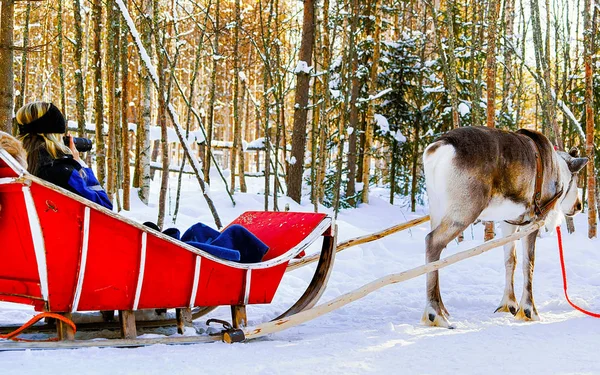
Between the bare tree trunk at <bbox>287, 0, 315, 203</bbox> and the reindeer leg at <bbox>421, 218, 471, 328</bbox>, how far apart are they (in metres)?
8.01

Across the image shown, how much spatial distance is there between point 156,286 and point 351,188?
1173 centimetres

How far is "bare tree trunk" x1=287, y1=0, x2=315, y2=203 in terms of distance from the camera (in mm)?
12641

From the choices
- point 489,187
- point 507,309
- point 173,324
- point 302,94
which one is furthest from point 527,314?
point 302,94

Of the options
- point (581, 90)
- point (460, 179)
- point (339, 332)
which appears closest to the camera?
point (339, 332)

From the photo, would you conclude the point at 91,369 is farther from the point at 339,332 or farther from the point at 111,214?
the point at 339,332

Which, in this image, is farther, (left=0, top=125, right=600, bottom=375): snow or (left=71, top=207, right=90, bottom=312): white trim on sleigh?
(left=71, top=207, right=90, bottom=312): white trim on sleigh

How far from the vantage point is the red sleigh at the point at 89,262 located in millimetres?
3174

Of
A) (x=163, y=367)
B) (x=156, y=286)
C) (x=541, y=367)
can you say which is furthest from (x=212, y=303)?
(x=541, y=367)

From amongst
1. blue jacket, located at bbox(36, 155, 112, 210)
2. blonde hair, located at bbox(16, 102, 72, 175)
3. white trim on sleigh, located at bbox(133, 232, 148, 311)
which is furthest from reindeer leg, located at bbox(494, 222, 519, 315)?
blonde hair, located at bbox(16, 102, 72, 175)

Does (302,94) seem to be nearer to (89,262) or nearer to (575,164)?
(575,164)

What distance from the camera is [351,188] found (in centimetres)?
1520

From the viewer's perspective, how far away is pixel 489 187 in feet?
16.4

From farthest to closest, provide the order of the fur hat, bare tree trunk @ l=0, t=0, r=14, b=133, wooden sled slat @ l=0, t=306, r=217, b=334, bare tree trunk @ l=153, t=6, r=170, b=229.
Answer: bare tree trunk @ l=153, t=6, r=170, b=229
bare tree trunk @ l=0, t=0, r=14, b=133
wooden sled slat @ l=0, t=306, r=217, b=334
the fur hat

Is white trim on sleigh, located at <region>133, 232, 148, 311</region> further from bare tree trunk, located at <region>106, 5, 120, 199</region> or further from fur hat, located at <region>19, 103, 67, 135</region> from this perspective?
bare tree trunk, located at <region>106, 5, 120, 199</region>
